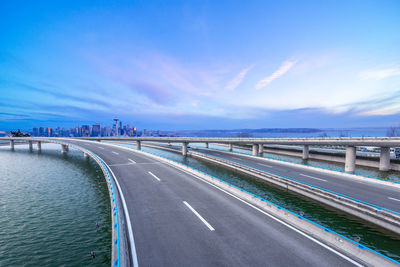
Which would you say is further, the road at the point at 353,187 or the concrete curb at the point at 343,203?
the road at the point at 353,187

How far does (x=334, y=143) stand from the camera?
42875 millimetres

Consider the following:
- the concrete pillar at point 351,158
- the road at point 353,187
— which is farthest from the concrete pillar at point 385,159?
the road at point 353,187

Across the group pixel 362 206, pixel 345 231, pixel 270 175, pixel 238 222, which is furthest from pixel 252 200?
pixel 270 175

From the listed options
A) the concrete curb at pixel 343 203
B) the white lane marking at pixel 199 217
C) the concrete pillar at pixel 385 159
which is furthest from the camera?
the concrete pillar at pixel 385 159

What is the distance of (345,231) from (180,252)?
14.4 metres

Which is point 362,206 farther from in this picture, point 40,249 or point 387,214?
point 40,249

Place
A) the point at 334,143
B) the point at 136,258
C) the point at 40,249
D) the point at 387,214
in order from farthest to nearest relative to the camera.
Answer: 1. the point at 334,143
2. the point at 387,214
3. the point at 40,249
4. the point at 136,258

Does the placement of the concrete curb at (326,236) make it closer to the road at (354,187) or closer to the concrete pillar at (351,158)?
the road at (354,187)

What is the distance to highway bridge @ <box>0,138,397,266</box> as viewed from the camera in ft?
28.8

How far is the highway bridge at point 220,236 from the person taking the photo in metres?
8.77

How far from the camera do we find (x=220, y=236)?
1074 centimetres

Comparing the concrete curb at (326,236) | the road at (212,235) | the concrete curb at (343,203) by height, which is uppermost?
the concrete curb at (326,236)

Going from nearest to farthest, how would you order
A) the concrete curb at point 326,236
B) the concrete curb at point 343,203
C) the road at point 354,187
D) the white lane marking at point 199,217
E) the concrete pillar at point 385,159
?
the concrete curb at point 326,236 < the white lane marking at point 199,217 < the concrete curb at point 343,203 < the road at point 354,187 < the concrete pillar at point 385,159

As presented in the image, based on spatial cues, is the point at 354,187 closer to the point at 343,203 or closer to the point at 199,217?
the point at 343,203
